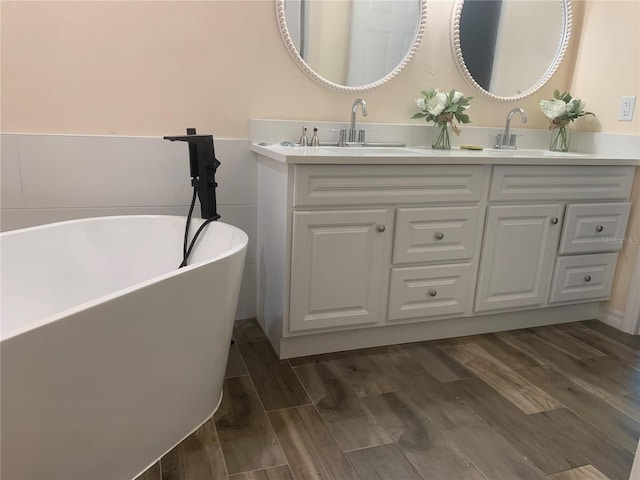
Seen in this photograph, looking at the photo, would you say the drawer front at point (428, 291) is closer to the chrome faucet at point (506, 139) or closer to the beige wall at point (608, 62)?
the chrome faucet at point (506, 139)

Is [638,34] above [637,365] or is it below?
above

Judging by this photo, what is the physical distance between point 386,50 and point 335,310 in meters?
1.30

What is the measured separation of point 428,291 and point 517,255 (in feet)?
1.62

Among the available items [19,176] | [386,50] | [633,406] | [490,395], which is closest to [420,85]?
[386,50]

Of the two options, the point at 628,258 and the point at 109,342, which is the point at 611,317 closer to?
the point at 628,258

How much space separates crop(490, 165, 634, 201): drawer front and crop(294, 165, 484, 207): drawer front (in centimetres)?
13

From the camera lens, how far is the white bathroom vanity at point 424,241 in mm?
1987

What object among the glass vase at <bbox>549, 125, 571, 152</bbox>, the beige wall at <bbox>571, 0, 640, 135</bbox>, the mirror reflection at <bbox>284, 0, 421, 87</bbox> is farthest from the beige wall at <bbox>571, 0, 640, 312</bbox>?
the mirror reflection at <bbox>284, 0, 421, 87</bbox>

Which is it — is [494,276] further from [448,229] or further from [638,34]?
[638,34]

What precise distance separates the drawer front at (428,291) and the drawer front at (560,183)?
15.7 inches

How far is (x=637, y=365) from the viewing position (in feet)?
7.25

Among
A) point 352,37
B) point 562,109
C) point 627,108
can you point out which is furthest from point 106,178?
point 627,108

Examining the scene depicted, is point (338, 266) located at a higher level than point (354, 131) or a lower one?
lower

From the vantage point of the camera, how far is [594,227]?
2.48 metres
